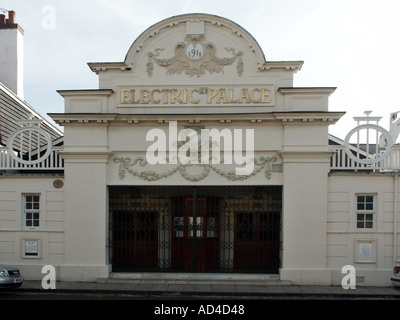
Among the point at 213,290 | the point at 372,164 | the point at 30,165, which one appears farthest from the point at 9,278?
the point at 372,164

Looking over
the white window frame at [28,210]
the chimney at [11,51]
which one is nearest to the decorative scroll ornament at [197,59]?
the white window frame at [28,210]

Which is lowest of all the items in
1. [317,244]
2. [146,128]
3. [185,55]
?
[317,244]

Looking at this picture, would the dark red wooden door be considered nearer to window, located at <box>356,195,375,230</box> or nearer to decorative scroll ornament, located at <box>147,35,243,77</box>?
decorative scroll ornament, located at <box>147,35,243,77</box>

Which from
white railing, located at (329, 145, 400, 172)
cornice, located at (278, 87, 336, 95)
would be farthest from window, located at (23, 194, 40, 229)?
white railing, located at (329, 145, 400, 172)

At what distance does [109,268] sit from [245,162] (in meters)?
5.39

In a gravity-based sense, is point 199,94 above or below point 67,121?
above

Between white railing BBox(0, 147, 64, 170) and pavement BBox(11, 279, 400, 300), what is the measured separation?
359 centimetres

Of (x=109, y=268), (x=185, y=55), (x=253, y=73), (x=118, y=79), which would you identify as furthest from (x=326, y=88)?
(x=109, y=268)

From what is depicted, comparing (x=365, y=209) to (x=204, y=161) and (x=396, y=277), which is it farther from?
(x=204, y=161)

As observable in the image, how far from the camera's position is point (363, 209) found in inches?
450

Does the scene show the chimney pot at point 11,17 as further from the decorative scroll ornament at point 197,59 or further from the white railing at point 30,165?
the decorative scroll ornament at point 197,59

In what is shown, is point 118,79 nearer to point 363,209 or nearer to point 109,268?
point 109,268

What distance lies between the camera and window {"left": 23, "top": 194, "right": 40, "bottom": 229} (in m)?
11.9

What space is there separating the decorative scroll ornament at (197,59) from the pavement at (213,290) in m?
6.43
